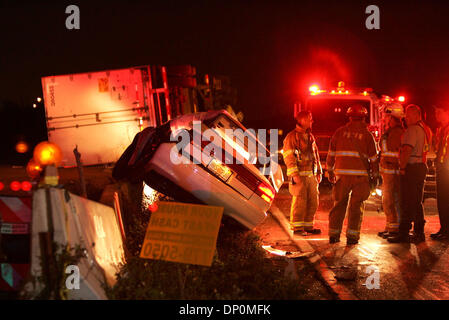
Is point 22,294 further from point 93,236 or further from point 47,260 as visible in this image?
point 93,236

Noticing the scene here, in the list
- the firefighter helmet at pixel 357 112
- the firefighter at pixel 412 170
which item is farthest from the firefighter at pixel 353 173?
the firefighter at pixel 412 170

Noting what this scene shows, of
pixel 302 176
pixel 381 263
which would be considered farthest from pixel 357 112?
pixel 381 263

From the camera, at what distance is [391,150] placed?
289 inches

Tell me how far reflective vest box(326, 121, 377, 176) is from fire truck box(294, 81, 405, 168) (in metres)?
5.47

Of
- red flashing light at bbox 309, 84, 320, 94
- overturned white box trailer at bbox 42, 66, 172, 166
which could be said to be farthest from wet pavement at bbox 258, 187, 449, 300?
overturned white box trailer at bbox 42, 66, 172, 166

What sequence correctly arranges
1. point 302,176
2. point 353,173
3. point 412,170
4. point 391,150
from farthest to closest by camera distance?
point 302,176, point 391,150, point 412,170, point 353,173

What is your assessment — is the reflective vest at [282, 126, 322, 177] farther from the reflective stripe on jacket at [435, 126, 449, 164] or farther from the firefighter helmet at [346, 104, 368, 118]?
the reflective stripe on jacket at [435, 126, 449, 164]

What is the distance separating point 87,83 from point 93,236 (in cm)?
908

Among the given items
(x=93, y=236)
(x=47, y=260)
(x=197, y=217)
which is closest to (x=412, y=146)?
(x=197, y=217)

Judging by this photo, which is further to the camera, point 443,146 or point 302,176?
point 302,176

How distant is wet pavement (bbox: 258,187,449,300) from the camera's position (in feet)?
16.1

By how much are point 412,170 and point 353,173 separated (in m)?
0.96

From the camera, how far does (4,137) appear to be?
23.1 meters

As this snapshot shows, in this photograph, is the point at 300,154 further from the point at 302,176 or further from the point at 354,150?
the point at 354,150
